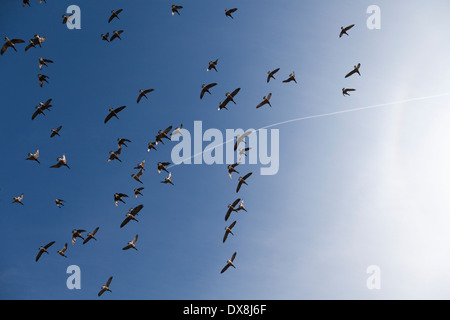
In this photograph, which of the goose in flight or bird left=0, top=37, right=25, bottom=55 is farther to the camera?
the goose in flight

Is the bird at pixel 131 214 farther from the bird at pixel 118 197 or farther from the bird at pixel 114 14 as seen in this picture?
the bird at pixel 114 14

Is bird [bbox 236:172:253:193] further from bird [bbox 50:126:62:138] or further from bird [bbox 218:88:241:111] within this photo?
bird [bbox 50:126:62:138]

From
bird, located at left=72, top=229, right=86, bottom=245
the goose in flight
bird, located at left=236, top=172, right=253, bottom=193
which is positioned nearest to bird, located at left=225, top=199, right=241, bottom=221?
bird, located at left=236, top=172, right=253, bottom=193

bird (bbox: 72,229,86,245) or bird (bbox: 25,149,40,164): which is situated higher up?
bird (bbox: 25,149,40,164)

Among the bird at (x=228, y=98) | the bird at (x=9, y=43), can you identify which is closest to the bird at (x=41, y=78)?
the bird at (x=9, y=43)

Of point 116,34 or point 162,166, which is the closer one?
point 162,166

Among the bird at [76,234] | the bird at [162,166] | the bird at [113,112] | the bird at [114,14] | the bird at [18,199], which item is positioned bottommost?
the bird at [76,234]

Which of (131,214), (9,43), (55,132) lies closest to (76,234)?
(131,214)

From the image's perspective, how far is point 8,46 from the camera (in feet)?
213

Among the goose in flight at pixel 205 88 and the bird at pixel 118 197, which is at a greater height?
the goose in flight at pixel 205 88

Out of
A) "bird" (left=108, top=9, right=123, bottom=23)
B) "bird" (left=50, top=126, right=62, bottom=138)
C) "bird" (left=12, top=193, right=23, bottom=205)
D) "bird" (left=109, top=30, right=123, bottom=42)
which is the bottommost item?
"bird" (left=12, top=193, right=23, bottom=205)

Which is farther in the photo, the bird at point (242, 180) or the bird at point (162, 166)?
the bird at point (242, 180)

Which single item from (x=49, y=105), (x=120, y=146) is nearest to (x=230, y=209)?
(x=120, y=146)

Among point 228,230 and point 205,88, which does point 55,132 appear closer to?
point 205,88
